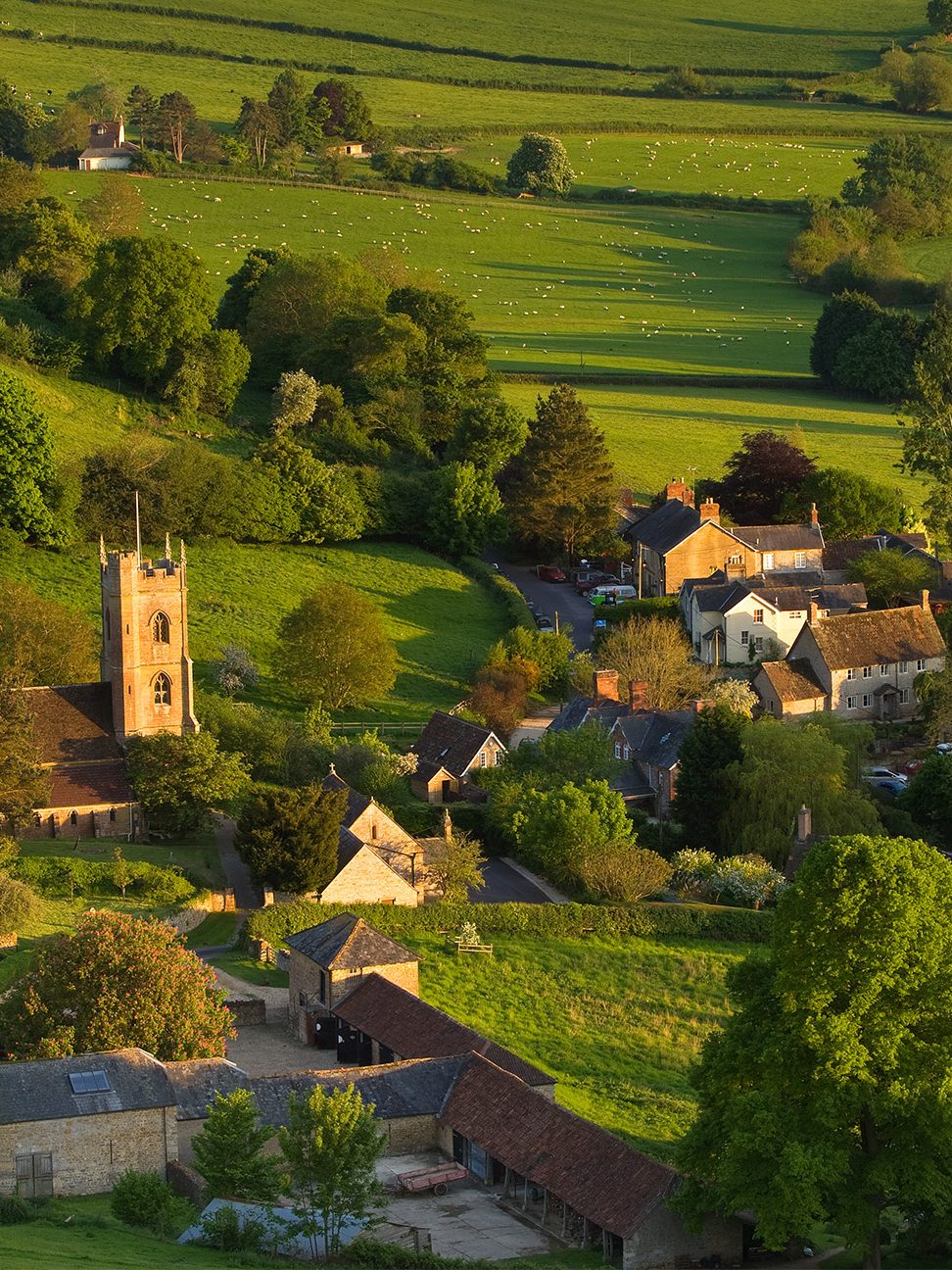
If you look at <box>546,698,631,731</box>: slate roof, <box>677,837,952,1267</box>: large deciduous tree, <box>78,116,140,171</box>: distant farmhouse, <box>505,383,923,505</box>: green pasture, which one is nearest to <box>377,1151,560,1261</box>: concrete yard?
<box>677,837,952,1267</box>: large deciduous tree

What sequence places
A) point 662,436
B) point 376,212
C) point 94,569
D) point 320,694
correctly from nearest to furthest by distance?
point 320,694, point 94,569, point 662,436, point 376,212

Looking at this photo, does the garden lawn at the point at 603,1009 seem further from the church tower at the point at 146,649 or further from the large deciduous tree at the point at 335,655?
the large deciduous tree at the point at 335,655

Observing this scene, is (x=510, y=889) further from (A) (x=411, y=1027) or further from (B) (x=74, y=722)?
(A) (x=411, y=1027)

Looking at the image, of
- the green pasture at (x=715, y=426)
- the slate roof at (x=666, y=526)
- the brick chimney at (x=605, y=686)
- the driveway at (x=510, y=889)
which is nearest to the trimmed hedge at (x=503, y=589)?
the slate roof at (x=666, y=526)

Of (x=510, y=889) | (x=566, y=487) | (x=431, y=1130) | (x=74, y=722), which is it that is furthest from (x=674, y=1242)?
(x=566, y=487)

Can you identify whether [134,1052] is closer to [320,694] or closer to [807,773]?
[807,773]

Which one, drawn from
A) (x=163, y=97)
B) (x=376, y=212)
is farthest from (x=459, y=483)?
(x=163, y=97)
